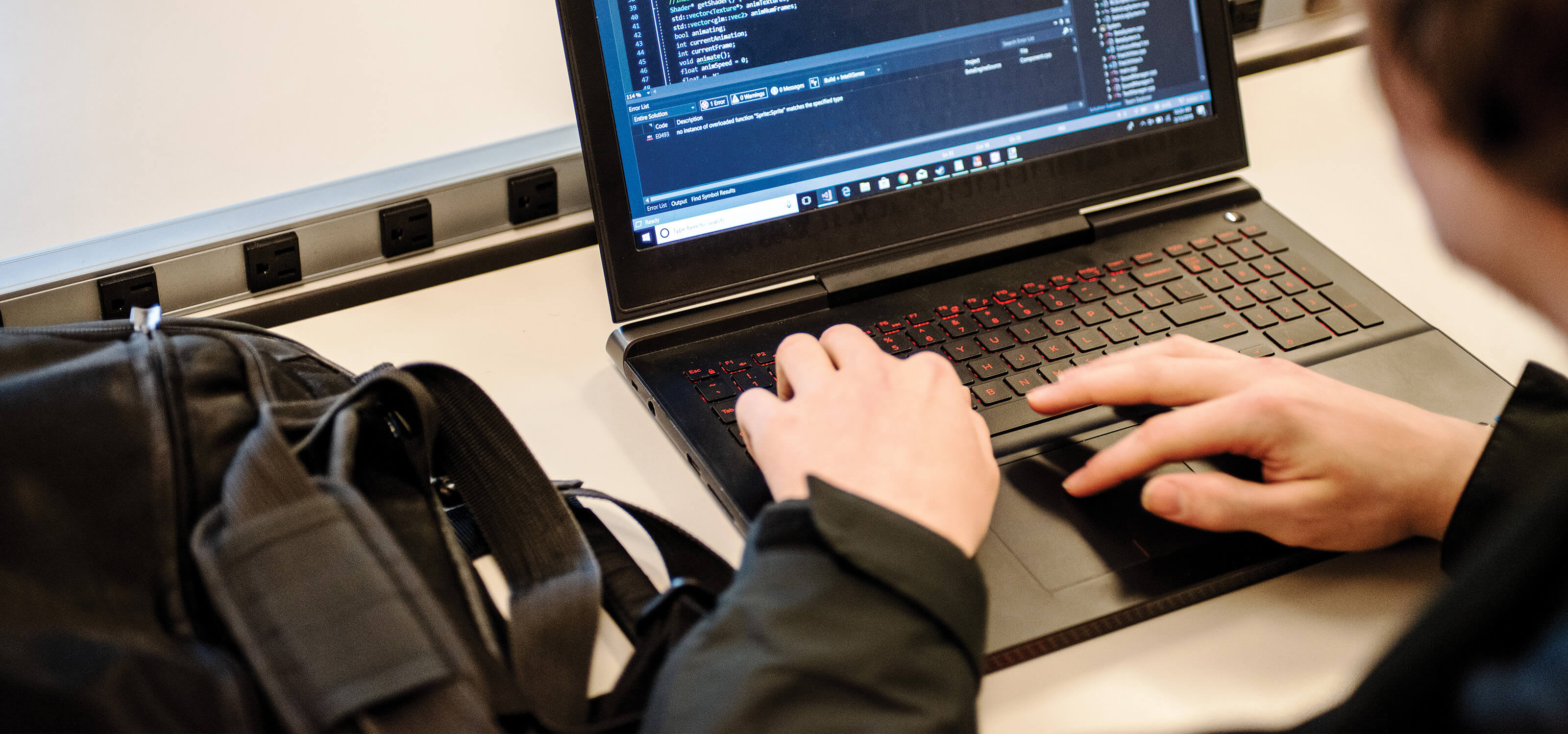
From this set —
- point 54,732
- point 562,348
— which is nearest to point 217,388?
point 54,732

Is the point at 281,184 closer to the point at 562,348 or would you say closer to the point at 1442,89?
the point at 562,348

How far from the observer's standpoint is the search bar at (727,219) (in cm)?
74

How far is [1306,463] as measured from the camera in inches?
23.2

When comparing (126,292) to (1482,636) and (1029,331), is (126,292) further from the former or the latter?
(1482,636)

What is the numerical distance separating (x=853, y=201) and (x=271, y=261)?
471 mm

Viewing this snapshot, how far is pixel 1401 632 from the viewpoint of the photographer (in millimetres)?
469

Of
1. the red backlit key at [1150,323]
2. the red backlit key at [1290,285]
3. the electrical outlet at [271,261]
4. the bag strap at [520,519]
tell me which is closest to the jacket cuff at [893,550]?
the bag strap at [520,519]

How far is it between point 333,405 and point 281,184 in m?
0.47

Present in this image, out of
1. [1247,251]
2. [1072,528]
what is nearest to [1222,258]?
[1247,251]

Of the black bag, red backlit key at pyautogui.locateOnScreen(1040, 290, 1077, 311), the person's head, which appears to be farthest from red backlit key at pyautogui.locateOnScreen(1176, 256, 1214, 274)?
the black bag

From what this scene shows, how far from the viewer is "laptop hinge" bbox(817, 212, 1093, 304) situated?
79 cm

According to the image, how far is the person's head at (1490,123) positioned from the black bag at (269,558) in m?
0.39

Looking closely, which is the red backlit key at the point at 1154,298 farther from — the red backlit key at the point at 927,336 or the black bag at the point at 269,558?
the black bag at the point at 269,558

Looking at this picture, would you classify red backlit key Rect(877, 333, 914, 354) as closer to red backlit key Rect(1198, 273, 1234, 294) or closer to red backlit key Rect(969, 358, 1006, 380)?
red backlit key Rect(969, 358, 1006, 380)
